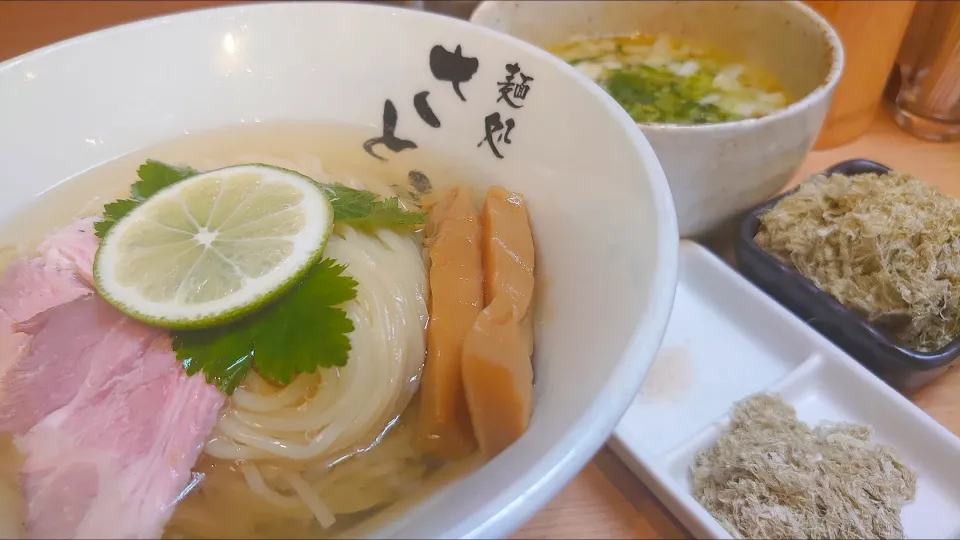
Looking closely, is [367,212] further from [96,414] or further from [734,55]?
[734,55]

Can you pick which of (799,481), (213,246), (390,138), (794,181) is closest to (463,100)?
(390,138)

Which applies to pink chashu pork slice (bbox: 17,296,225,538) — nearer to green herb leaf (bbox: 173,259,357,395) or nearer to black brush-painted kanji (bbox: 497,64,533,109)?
green herb leaf (bbox: 173,259,357,395)

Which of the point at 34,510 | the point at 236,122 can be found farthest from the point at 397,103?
the point at 34,510

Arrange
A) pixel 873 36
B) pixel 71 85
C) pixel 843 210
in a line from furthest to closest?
pixel 873 36 → pixel 843 210 → pixel 71 85

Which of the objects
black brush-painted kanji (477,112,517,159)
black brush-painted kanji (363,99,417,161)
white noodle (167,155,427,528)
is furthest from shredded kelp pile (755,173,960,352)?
white noodle (167,155,427,528)

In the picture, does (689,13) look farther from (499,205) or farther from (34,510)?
(34,510)

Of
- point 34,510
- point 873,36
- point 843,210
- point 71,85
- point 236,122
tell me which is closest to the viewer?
point 34,510
